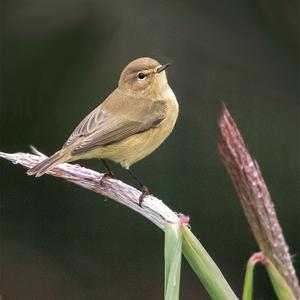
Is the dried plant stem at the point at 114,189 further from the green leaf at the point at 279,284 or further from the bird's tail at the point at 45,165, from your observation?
the green leaf at the point at 279,284

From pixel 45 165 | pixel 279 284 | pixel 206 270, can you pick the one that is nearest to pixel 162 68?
pixel 45 165

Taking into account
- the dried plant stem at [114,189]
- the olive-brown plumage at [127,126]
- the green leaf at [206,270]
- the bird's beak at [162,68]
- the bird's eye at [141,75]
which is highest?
the bird's beak at [162,68]

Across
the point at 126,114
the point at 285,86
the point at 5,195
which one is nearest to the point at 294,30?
the point at 285,86

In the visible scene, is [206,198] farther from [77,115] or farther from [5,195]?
[5,195]

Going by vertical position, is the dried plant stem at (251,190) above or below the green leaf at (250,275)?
above

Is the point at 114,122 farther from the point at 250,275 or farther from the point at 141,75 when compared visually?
the point at 250,275

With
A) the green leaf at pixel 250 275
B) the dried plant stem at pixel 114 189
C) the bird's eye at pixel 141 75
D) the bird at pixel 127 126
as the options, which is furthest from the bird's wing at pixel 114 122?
the green leaf at pixel 250 275
